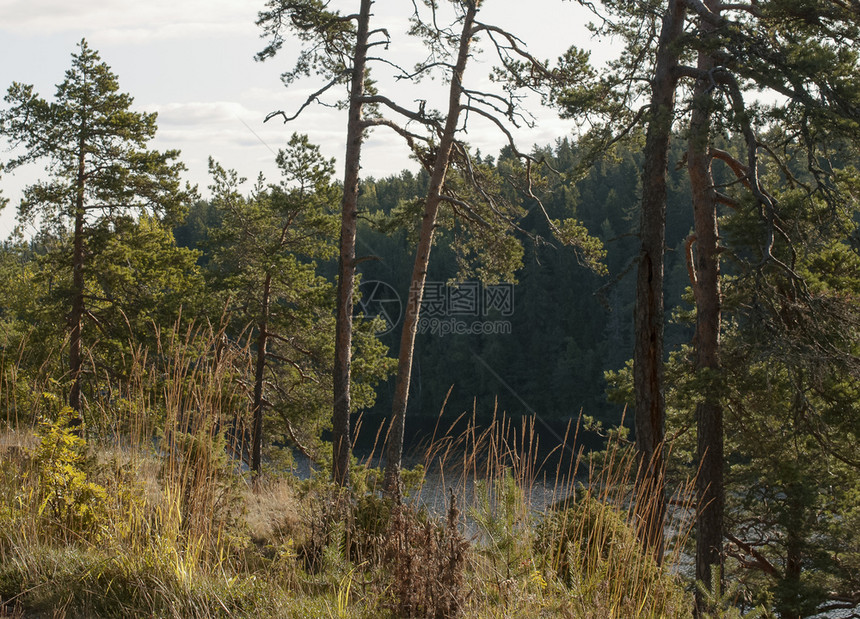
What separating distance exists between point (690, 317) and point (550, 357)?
1508 inches

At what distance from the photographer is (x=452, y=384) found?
618 cm

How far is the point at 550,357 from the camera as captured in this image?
1912 inches

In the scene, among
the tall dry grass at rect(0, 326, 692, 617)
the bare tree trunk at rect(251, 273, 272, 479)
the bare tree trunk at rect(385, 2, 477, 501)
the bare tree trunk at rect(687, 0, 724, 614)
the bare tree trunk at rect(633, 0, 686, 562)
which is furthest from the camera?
the bare tree trunk at rect(251, 273, 272, 479)

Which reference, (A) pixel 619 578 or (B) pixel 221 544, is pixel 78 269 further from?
(A) pixel 619 578

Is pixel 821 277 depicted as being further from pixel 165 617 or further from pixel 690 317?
pixel 165 617

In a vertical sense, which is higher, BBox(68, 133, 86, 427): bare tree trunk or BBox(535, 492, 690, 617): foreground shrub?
BBox(68, 133, 86, 427): bare tree trunk

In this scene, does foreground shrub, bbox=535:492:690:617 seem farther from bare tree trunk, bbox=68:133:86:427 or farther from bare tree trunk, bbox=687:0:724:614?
bare tree trunk, bbox=68:133:86:427

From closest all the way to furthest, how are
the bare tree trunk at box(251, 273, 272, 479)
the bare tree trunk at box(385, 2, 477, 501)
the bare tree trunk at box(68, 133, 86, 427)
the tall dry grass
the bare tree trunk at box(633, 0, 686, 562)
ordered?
the tall dry grass < the bare tree trunk at box(633, 0, 686, 562) < the bare tree trunk at box(385, 2, 477, 501) < the bare tree trunk at box(68, 133, 86, 427) < the bare tree trunk at box(251, 273, 272, 479)

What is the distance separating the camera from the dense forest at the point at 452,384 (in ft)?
9.21

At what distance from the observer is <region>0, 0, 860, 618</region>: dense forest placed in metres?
2.81

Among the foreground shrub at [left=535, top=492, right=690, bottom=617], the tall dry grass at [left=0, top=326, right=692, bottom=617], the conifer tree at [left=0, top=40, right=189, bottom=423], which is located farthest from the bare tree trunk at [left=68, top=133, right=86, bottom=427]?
the foreground shrub at [left=535, top=492, right=690, bottom=617]

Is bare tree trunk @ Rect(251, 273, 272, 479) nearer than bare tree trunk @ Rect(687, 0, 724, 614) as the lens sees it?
No

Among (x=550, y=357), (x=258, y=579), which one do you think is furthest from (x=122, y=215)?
(x=550, y=357)

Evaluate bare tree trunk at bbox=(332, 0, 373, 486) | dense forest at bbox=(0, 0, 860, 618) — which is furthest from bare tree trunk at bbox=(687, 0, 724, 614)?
bare tree trunk at bbox=(332, 0, 373, 486)
